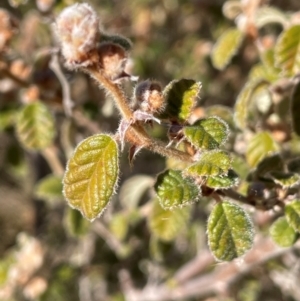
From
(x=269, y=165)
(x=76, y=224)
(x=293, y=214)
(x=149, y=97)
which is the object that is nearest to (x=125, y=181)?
(x=76, y=224)

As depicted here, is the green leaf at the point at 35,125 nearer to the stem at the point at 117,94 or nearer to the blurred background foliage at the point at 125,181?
the blurred background foliage at the point at 125,181

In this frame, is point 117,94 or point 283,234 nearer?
point 117,94

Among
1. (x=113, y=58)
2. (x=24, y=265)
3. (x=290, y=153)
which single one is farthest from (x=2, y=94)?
(x=113, y=58)

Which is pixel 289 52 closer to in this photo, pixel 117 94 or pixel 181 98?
pixel 181 98

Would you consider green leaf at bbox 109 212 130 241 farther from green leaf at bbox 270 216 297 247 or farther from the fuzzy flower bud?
the fuzzy flower bud

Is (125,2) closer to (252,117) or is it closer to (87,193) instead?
(252,117)

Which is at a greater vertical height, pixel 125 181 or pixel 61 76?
pixel 61 76

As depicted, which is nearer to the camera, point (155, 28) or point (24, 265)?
point (24, 265)

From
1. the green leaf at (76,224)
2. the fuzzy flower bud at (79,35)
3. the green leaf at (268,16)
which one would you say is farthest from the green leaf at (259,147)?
the green leaf at (76,224)
